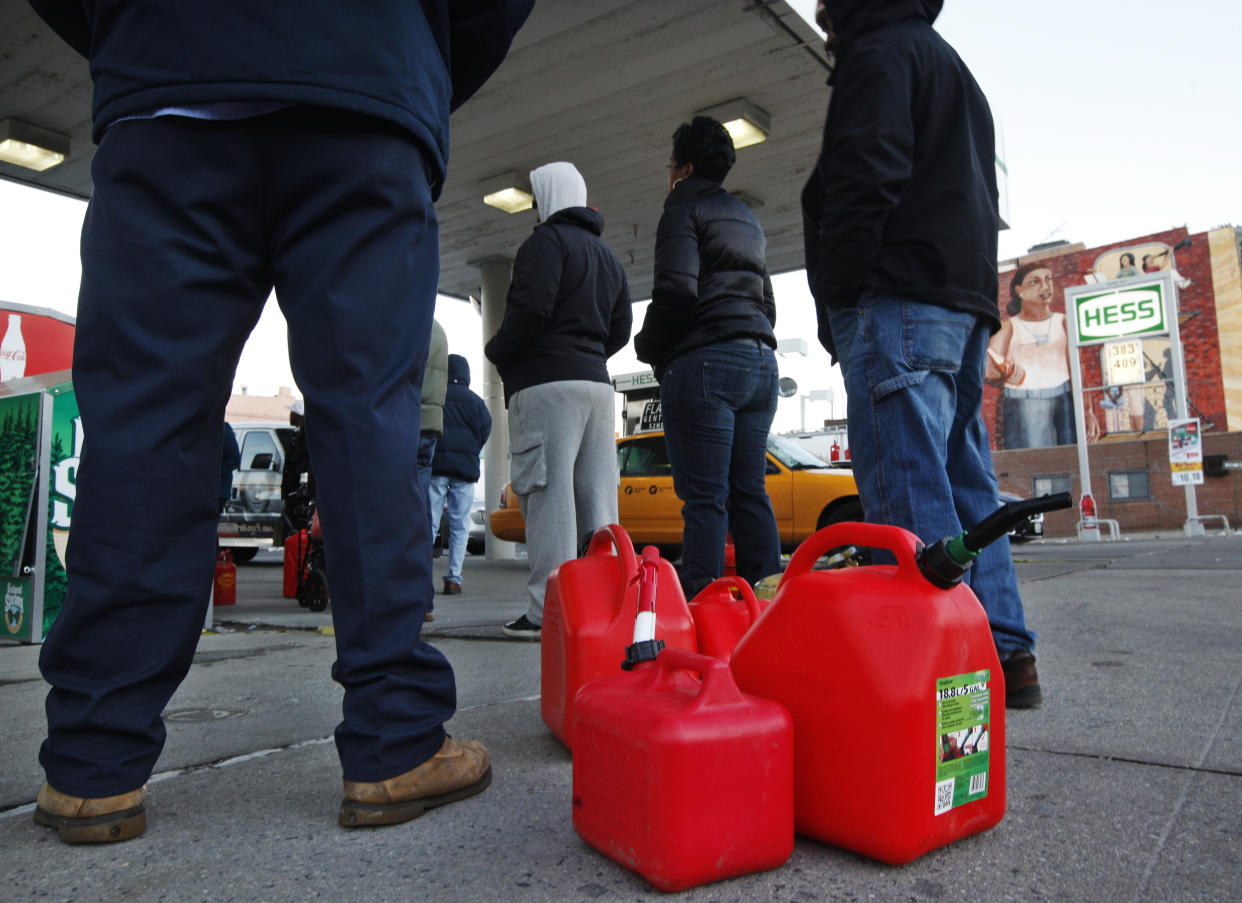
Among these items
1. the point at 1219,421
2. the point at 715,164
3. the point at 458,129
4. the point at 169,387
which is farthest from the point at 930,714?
the point at 1219,421

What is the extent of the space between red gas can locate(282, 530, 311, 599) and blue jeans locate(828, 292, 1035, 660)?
4.13 m

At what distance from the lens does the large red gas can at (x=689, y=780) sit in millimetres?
1001

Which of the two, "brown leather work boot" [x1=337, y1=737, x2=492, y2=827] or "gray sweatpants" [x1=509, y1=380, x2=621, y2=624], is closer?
"brown leather work boot" [x1=337, y1=737, x2=492, y2=827]

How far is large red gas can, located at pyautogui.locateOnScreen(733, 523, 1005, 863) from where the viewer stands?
3.50 feet

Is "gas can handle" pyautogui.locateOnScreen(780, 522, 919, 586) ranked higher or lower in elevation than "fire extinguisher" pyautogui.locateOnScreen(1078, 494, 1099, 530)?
higher

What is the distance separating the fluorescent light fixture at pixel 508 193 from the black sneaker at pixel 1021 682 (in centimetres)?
817

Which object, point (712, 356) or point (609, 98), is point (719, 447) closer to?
point (712, 356)

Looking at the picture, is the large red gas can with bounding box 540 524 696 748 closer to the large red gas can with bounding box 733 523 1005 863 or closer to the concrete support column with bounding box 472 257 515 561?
the large red gas can with bounding box 733 523 1005 863

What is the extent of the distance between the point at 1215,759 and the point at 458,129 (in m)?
8.13

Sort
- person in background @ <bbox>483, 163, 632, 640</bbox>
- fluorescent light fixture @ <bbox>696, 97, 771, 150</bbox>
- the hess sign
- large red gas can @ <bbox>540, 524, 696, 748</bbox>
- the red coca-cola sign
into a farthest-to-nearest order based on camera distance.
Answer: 1. the hess sign
2. fluorescent light fixture @ <bbox>696, 97, 771, 150</bbox>
3. the red coca-cola sign
4. person in background @ <bbox>483, 163, 632, 640</bbox>
5. large red gas can @ <bbox>540, 524, 696, 748</bbox>

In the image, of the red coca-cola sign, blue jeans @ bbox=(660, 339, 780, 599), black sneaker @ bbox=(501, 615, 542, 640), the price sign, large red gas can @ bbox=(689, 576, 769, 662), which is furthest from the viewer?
the price sign

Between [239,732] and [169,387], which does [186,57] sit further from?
[239,732]

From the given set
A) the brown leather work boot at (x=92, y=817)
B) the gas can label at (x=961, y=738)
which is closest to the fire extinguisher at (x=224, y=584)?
the brown leather work boot at (x=92, y=817)

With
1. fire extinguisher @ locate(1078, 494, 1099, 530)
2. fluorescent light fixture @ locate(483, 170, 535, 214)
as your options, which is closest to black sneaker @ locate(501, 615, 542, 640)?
fluorescent light fixture @ locate(483, 170, 535, 214)
